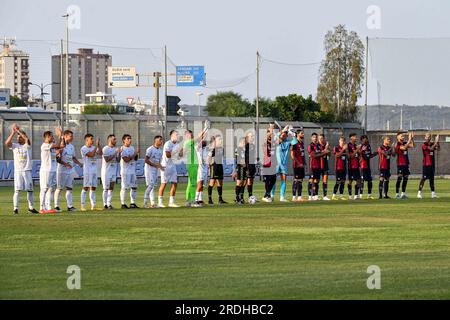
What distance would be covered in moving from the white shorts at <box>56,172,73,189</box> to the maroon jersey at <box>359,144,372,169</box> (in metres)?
11.1

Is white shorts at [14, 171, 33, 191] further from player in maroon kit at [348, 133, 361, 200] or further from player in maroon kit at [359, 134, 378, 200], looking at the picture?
player in maroon kit at [359, 134, 378, 200]

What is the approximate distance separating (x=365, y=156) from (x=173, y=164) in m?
7.77

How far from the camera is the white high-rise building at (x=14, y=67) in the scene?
2554 inches

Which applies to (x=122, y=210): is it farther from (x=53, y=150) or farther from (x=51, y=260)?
(x=51, y=260)

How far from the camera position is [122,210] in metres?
29.3

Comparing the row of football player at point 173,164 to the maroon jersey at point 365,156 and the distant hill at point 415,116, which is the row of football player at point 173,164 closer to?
the maroon jersey at point 365,156

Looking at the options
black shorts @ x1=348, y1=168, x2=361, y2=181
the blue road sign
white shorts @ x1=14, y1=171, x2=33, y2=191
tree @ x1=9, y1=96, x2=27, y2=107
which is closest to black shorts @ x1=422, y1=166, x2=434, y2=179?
black shorts @ x1=348, y1=168, x2=361, y2=181

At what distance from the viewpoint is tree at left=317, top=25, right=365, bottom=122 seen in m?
82.6

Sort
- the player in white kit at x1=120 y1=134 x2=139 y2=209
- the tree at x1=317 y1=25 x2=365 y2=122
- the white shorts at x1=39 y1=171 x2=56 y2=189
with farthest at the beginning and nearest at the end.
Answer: the tree at x1=317 y1=25 x2=365 y2=122
the player in white kit at x1=120 y1=134 x2=139 y2=209
the white shorts at x1=39 y1=171 x2=56 y2=189

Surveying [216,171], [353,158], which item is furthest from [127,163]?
[353,158]

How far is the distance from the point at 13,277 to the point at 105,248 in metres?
3.98

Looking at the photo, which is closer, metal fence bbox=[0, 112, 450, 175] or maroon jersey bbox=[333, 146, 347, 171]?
maroon jersey bbox=[333, 146, 347, 171]

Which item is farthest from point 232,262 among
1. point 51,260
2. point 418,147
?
point 418,147

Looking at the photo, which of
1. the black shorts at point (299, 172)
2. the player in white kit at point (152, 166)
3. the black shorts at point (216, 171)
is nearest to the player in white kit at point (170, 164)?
the player in white kit at point (152, 166)
